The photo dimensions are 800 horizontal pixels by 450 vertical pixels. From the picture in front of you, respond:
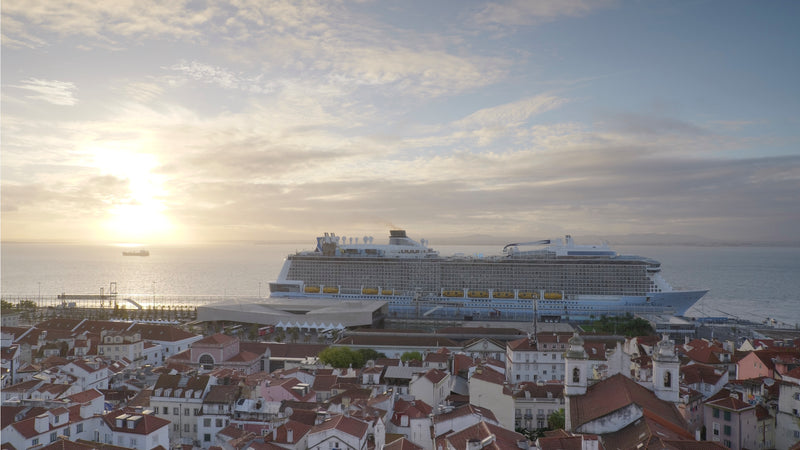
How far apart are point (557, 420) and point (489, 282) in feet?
198

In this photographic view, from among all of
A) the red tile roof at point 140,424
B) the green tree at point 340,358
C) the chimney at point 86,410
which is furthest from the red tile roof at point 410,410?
the chimney at point 86,410

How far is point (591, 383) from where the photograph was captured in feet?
88.2

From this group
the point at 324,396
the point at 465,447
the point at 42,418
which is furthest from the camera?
the point at 324,396

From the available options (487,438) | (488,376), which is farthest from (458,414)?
(488,376)

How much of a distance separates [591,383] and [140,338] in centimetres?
4148

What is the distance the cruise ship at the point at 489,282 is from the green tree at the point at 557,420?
2012 inches

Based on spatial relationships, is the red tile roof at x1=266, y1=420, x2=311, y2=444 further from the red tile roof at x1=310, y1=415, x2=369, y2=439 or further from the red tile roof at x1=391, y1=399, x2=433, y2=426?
the red tile roof at x1=391, y1=399, x2=433, y2=426

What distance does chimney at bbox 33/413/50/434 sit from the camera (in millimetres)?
24312

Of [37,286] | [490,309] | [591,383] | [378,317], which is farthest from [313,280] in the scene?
[37,286]

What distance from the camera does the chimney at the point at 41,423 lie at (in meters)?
24.3

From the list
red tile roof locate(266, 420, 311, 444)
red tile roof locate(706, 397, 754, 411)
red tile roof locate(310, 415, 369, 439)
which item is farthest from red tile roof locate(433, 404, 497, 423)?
red tile roof locate(706, 397, 754, 411)

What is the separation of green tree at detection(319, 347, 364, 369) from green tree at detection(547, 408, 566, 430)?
17.0m

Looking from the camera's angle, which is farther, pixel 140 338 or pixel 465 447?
pixel 140 338

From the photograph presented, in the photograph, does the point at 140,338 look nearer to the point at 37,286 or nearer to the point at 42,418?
the point at 42,418
